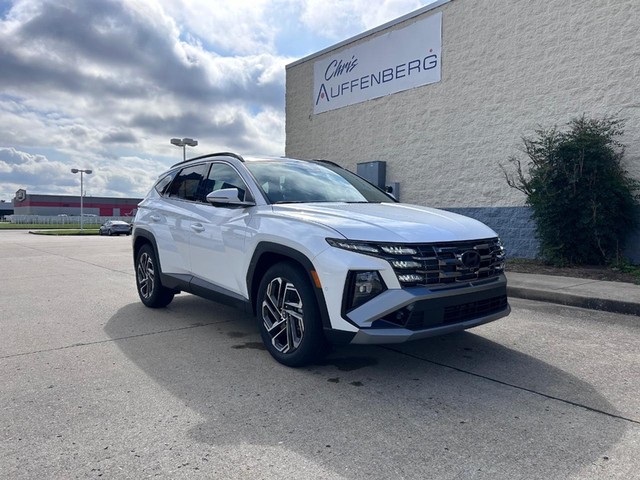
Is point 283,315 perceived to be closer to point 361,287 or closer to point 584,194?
point 361,287

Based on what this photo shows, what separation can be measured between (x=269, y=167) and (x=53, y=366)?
2680mm

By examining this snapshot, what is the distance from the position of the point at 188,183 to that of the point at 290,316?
269 cm

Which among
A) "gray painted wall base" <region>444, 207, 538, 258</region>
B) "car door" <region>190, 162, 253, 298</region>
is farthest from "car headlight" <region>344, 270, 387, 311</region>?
"gray painted wall base" <region>444, 207, 538, 258</region>

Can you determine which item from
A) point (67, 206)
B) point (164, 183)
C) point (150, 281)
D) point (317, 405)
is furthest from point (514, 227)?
point (67, 206)

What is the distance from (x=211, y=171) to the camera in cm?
557

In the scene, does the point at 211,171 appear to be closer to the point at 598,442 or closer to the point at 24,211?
the point at 598,442

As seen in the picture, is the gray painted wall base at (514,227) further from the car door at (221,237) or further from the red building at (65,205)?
the red building at (65,205)

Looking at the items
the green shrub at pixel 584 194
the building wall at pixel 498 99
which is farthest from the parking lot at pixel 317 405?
the building wall at pixel 498 99

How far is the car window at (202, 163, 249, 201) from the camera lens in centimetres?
491

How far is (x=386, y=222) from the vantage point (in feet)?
12.5

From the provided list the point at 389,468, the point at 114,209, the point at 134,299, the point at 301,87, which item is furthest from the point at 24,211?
the point at 389,468

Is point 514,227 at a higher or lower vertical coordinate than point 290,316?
higher

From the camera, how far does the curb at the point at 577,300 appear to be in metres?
6.30

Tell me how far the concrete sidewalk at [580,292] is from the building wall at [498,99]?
232cm
